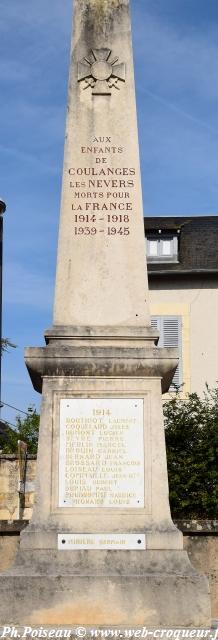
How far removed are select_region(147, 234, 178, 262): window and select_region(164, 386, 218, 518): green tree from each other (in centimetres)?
886

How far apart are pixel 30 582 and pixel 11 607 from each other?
260 mm

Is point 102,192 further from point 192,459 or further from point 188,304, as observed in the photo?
point 188,304

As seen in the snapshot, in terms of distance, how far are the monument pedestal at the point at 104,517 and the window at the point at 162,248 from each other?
16407 mm

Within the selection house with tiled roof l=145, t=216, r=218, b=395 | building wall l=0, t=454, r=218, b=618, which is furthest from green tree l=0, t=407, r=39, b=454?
building wall l=0, t=454, r=218, b=618

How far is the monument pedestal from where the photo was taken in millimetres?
8398

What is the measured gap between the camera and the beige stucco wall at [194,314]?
78.1 ft

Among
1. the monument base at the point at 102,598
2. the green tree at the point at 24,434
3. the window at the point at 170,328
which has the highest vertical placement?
the window at the point at 170,328

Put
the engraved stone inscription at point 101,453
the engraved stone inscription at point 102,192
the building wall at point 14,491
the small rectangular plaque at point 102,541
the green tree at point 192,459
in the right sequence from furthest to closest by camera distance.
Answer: the building wall at point 14,491 → the green tree at point 192,459 → the engraved stone inscription at point 102,192 → the engraved stone inscription at point 101,453 → the small rectangular plaque at point 102,541

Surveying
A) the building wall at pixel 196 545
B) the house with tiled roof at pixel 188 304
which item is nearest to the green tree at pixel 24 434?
the house with tiled roof at pixel 188 304

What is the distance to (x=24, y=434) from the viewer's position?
23.5 meters

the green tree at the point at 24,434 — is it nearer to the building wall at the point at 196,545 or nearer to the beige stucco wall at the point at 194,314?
the beige stucco wall at the point at 194,314

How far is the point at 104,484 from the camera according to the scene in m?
8.98

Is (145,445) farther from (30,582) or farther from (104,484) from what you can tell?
(30,582)

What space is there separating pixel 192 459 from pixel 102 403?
6.30 metres
